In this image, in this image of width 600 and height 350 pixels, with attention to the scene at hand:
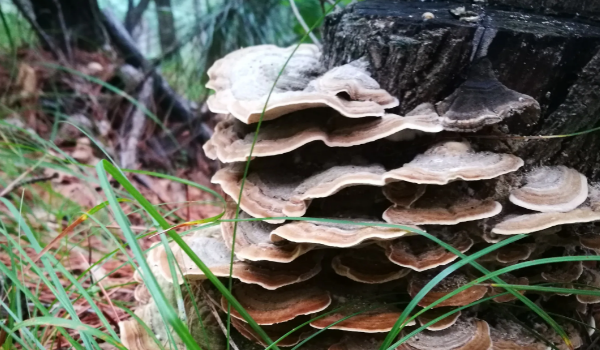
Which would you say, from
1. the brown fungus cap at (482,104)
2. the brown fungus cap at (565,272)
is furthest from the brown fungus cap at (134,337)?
the brown fungus cap at (565,272)

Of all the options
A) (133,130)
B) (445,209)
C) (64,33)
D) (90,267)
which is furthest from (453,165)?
(64,33)

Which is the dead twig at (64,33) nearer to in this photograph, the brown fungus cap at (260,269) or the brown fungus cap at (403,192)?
the brown fungus cap at (260,269)

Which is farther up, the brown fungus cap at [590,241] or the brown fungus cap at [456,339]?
the brown fungus cap at [590,241]

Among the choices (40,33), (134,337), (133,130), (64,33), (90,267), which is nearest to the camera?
(90,267)

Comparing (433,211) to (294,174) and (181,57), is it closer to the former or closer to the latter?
(294,174)

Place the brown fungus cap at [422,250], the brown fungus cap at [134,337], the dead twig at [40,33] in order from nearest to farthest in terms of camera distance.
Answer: the brown fungus cap at [422,250]
the brown fungus cap at [134,337]
the dead twig at [40,33]

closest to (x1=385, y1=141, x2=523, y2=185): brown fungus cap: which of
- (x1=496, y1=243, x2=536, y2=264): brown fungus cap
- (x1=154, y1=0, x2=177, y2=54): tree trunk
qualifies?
(x1=496, y1=243, x2=536, y2=264): brown fungus cap

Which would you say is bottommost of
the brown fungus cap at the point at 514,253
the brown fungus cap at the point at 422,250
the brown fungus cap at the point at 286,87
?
the brown fungus cap at the point at 514,253

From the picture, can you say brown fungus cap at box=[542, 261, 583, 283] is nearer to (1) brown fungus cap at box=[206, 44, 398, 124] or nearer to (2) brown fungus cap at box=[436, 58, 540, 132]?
(2) brown fungus cap at box=[436, 58, 540, 132]

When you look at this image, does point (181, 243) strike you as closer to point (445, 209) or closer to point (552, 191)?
point (445, 209)
